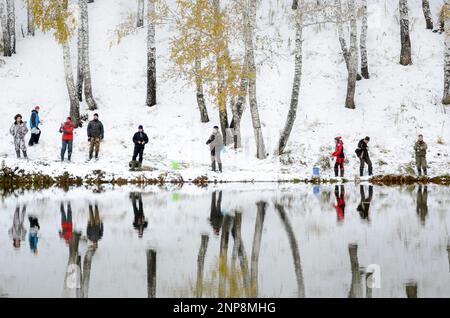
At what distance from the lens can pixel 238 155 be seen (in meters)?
31.1

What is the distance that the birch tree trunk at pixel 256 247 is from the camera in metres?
7.78

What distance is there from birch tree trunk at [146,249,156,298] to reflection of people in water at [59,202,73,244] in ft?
6.19

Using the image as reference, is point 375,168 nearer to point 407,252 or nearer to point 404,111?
point 404,111

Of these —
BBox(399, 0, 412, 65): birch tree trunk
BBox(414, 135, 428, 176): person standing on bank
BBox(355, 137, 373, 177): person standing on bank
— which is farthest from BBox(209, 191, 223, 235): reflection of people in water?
BBox(399, 0, 412, 65): birch tree trunk

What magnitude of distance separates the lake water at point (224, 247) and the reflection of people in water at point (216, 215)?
0.04m

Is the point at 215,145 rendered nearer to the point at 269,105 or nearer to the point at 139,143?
the point at 139,143

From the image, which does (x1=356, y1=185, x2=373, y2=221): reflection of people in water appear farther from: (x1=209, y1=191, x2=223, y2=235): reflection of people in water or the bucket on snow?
the bucket on snow

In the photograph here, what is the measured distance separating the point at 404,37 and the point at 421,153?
9990mm

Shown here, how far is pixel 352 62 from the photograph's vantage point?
3306cm

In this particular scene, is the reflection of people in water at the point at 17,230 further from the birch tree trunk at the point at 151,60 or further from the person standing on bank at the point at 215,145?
the birch tree trunk at the point at 151,60

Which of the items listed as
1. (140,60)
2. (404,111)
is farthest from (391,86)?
(140,60)

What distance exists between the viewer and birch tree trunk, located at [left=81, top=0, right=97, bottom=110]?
108 feet

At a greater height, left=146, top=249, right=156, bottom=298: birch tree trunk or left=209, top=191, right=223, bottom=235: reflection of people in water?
left=209, top=191, right=223, bottom=235: reflection of people in water

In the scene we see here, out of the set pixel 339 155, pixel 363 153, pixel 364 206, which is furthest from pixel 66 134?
pixel 364 206
